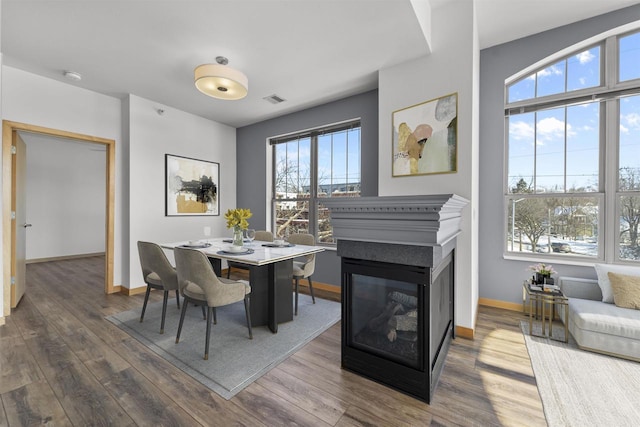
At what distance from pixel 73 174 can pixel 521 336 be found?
29.6 ft

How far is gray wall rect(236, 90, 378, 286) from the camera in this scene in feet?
12.1

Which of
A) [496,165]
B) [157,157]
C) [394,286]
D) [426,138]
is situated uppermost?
[157,157]

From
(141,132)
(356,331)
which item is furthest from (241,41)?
(356,331)

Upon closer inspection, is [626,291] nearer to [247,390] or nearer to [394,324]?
[394,324]

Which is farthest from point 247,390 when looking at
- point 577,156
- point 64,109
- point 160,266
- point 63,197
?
point 63,197

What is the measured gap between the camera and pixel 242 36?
2510 mm

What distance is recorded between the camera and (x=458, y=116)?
2486 millimetres

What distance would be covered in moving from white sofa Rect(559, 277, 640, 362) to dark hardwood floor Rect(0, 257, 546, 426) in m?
0.44

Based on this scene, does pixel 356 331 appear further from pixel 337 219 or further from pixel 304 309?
pixel 304 309

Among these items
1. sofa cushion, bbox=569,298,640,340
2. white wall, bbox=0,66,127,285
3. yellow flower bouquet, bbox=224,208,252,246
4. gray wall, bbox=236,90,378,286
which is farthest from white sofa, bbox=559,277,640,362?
white wall, bbox=0,66,127,285

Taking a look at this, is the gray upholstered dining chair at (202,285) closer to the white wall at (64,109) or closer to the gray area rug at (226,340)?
the gray area rug at (226,340)

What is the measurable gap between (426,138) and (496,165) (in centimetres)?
116

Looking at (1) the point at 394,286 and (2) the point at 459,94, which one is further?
(2) the point at 459,94

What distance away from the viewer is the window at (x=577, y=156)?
8.71 ft
